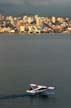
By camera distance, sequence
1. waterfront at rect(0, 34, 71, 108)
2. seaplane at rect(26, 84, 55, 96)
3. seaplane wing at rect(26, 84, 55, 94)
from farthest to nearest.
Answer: seaplane wing at rect(26, 84, 55, 94), seaplane at rect(26, 84, 55, 96), waterfront at rect(0, 34, 71, 108)

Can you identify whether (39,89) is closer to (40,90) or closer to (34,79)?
(40,90)

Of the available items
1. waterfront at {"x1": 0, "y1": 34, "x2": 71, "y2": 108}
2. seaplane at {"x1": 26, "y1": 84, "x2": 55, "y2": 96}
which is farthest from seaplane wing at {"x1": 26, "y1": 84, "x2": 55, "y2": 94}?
waterfront at {"x1": 0, "y1": 34, "x2": 71, "y2": 108}

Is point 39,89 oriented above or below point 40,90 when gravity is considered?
above

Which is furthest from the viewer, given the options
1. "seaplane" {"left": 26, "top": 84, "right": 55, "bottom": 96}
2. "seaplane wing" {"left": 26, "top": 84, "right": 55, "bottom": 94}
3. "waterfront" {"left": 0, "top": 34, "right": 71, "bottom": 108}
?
"seaplane wing" {"left": 26, "top": 84, "right": 55, "bottom": 94}

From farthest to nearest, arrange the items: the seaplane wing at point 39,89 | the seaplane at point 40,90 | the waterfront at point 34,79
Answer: the seaplane wing at point 39,89 → the seaplane at point 40,90 → the waterfront at point 34,79

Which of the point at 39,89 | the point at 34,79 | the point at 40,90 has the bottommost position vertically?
the point at 34,79

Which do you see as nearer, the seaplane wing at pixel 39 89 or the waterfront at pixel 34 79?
the waterfront at pixel 34 79

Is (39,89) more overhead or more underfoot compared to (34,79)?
more overhead

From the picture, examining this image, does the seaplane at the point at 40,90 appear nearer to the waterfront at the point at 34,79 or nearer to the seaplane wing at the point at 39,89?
the seaplane wing at the point at 39,89

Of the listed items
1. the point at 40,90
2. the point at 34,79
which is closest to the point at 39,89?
the point at 40,90

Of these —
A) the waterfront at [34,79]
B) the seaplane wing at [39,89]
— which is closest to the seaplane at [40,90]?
the seaplane wing at [39,89]

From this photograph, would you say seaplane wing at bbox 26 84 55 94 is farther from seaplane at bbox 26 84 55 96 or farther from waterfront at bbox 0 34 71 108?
waterfront at bbox 0 34 71 108

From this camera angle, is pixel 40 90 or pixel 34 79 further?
pixel 34 79

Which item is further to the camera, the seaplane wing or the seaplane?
the seaplane wing
